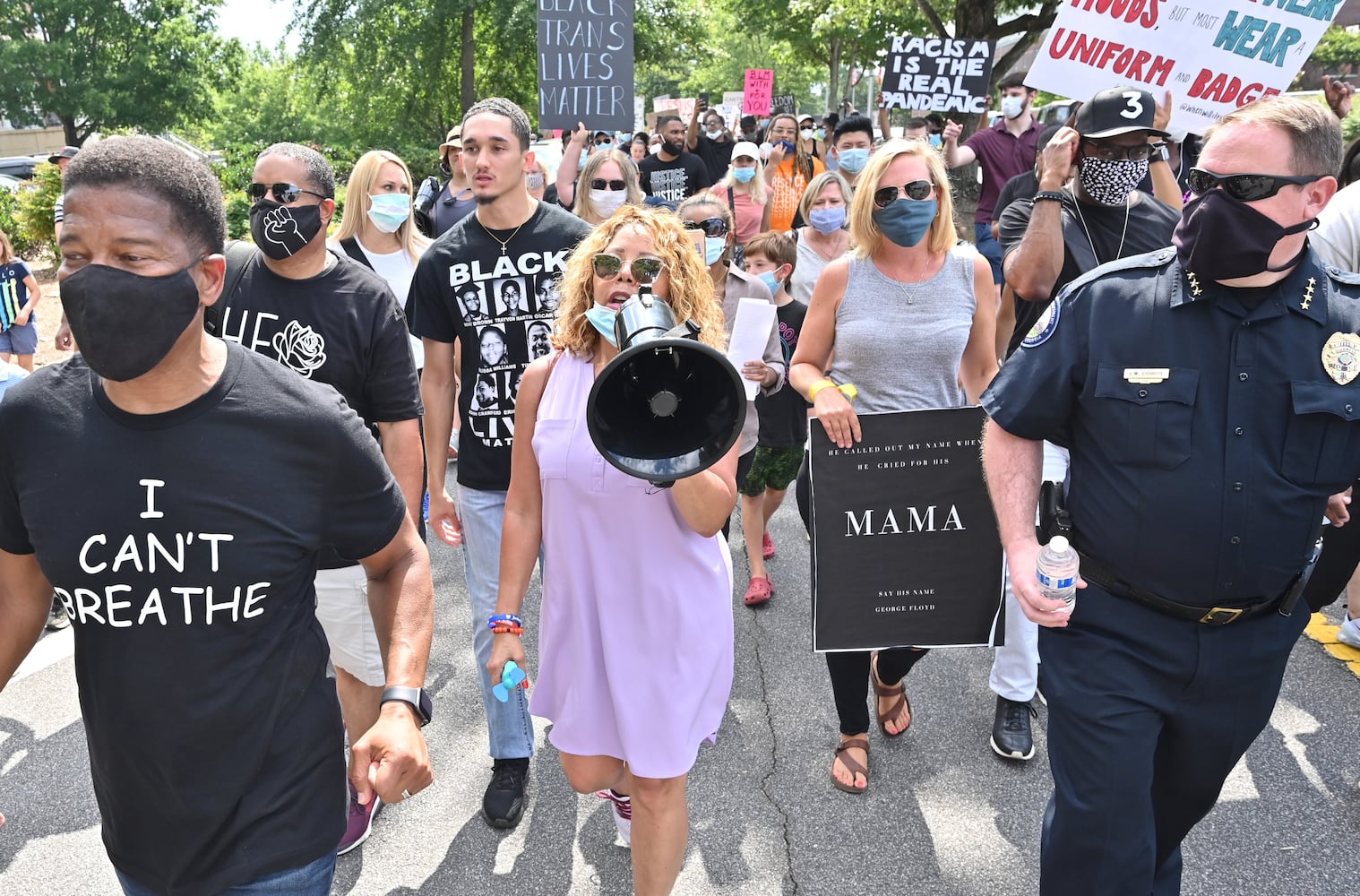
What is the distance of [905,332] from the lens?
3443mm

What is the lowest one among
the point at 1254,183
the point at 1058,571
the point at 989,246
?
the point at 989,246

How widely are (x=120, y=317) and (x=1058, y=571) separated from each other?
6.16 feet

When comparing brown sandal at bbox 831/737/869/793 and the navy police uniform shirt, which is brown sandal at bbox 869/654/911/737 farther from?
the navy police uniform shirt

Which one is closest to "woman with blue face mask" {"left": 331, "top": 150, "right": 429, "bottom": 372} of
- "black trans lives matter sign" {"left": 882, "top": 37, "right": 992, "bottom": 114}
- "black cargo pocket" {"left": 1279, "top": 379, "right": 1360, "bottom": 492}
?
"black cargo pocket" {"left": 1279, "top": 379, "right": 1360, "bottom": 492}

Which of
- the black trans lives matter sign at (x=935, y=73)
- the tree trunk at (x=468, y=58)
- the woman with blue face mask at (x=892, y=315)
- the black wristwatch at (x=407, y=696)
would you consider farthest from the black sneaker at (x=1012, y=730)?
the tree trunk at (x=468, y=58)

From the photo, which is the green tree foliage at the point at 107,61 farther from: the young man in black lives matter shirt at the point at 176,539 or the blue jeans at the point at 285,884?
the blue jeans at the point at 285,884

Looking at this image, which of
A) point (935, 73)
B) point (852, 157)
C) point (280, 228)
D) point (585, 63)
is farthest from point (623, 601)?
point (935, 73)

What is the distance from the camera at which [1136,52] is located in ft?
15.7

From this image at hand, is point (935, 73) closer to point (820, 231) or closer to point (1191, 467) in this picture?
point (820, 231)

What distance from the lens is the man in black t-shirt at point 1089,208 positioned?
10.6 feet

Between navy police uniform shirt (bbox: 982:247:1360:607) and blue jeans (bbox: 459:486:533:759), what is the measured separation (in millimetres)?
1958

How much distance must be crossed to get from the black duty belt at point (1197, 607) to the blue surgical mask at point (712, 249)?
2429 mm

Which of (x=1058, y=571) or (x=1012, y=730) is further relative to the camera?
(x=1012, y=730)

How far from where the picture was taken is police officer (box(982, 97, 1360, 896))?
2.22 metres
